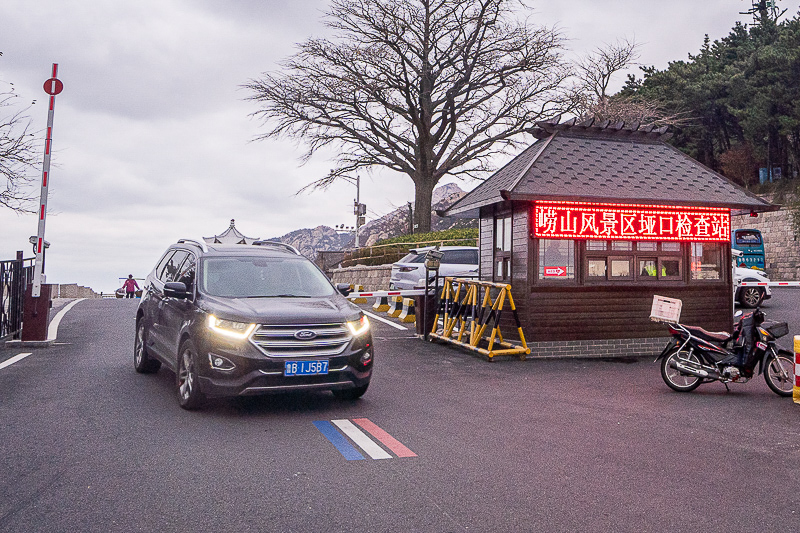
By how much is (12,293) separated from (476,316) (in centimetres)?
919

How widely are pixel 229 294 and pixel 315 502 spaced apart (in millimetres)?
3914

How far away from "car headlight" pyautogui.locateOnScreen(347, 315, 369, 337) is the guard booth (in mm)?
5538

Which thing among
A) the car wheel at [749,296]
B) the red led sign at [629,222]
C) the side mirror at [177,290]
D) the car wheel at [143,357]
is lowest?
the car wheel at [143,357]

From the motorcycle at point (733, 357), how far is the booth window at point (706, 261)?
5018mm

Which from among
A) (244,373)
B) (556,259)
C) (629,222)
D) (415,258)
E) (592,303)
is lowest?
(244,373)

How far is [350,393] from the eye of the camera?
811 cm

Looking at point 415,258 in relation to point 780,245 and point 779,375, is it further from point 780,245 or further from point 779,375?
point 780,245

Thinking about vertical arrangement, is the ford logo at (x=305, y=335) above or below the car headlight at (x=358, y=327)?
below

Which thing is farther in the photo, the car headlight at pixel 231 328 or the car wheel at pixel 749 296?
the car wheel at pixel 749 296

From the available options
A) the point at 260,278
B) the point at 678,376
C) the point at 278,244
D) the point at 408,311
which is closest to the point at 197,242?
the point at 278,244

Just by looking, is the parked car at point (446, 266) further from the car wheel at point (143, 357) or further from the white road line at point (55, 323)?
the car wheel at point (143, 357)

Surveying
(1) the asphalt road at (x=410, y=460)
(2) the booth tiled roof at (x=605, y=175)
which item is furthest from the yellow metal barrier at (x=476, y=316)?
(1) the asphalt road at (x=410, y=460)

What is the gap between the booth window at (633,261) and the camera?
1338 centimetres

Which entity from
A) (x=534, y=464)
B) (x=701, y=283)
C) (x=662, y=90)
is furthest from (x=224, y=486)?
(x=662, y=90)
